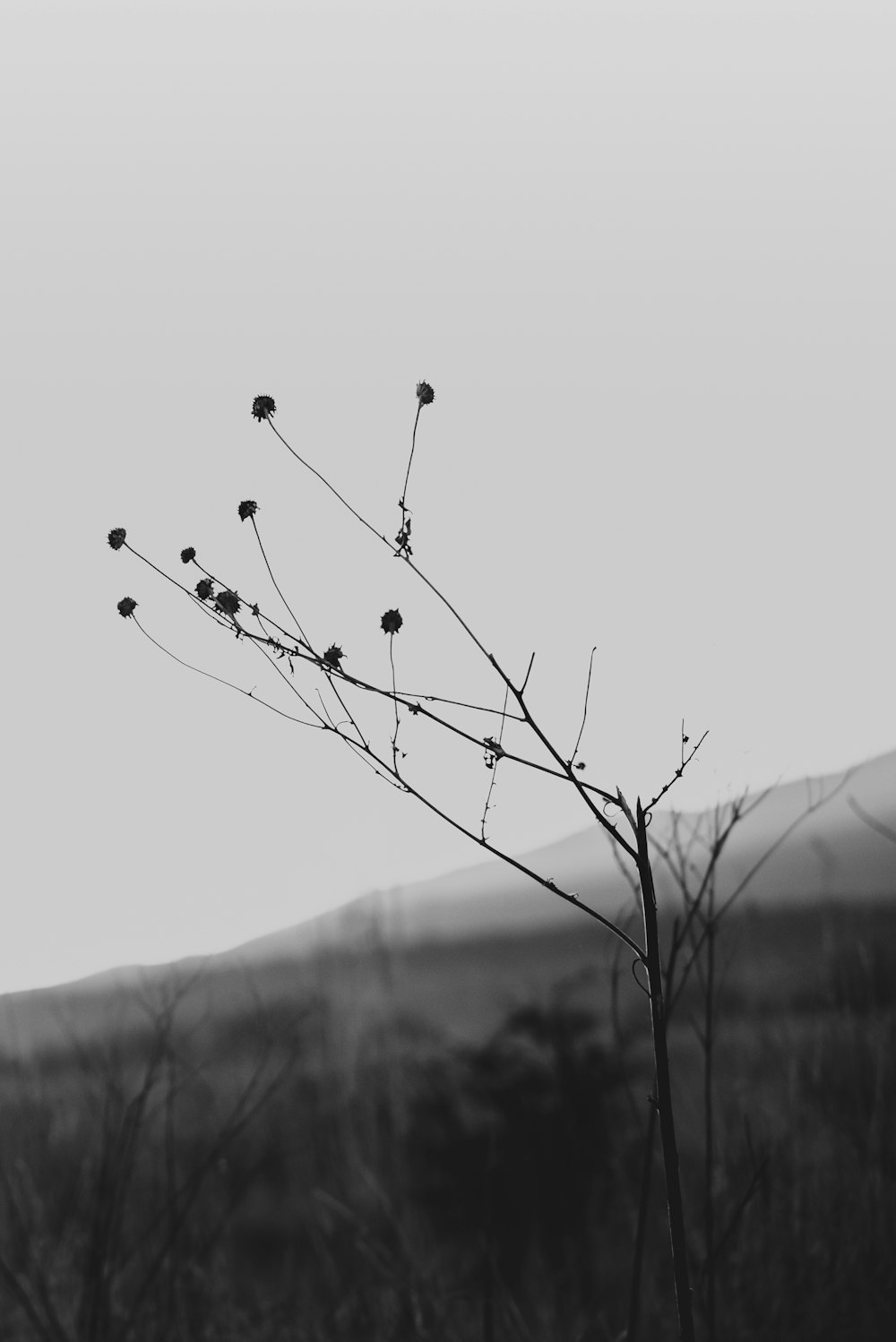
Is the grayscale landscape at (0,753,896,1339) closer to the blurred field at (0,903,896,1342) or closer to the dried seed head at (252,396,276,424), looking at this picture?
the blurred field at (0,903,896,1342)

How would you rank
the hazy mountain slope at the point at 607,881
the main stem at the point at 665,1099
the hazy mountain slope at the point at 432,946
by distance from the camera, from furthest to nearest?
the hazy mountain slope at the point at 432,946 → the hazy mountain slope at the point at 607,881 → the main stem at the point at 665,1099

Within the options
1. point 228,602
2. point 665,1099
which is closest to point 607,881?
point 665,1099

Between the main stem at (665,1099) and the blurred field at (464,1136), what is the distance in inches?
38.1

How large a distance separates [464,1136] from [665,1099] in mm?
1197

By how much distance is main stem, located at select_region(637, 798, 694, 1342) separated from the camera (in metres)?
0.93

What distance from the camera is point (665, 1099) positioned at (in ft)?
3.11

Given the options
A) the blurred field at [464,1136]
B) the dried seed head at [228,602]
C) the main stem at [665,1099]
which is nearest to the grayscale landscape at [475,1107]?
the blurred field at [464,1136]

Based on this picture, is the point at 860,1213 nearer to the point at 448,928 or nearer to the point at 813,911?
the point at 813,911

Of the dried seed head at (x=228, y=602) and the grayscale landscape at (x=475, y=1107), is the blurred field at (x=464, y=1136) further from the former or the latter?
the dried seed head at (x=228, y=602)

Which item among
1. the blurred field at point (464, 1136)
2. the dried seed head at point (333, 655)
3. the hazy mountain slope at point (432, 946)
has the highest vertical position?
the dried seed head at point (333, 655)

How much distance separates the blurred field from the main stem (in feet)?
3.17

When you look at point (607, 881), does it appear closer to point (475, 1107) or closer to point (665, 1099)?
point (475, 1107)

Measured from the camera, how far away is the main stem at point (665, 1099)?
0.93m

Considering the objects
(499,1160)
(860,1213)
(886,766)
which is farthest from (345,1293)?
(886,766)
